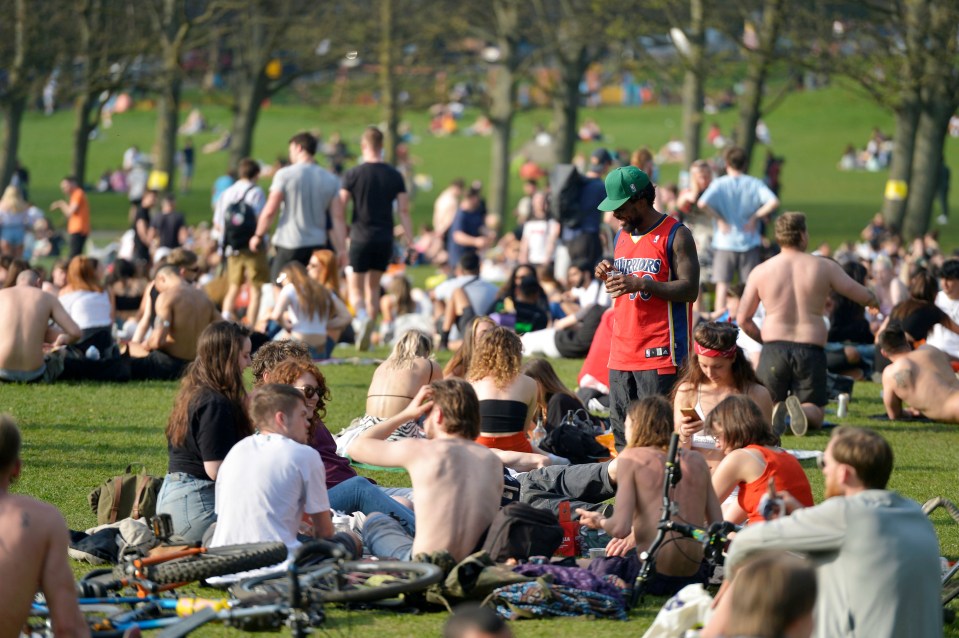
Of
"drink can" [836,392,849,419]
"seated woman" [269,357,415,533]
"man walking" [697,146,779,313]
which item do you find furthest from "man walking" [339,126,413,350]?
"seated woman" [269,357,415,533]

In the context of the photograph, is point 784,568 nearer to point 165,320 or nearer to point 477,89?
point 165,320

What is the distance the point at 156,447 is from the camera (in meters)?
10.0

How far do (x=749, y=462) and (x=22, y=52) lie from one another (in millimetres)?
23924

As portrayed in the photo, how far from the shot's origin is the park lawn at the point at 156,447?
20.5 ft

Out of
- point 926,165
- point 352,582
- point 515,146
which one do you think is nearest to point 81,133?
point 926,165

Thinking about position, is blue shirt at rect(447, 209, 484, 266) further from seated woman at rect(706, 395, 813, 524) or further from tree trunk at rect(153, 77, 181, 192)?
seated woman at rect(706, 395, 813, 524)

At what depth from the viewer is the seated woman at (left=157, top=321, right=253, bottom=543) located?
23.7 ft

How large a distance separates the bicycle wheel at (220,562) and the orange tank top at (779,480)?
8.31ft

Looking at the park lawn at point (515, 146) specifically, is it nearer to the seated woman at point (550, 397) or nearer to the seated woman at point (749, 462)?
the seated woman at point (550, 397)

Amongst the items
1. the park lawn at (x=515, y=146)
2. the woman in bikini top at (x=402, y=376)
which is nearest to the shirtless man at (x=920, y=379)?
the woman in bikini top at (x=402, y=376)

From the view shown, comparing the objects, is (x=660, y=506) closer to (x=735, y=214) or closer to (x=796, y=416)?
(x=796, y=416)

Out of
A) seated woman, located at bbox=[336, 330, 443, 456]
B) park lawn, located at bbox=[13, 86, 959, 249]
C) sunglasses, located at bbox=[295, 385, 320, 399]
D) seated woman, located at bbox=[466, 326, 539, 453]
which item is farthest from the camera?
park lawn, located at bbox=[13, 86, 959, 249]

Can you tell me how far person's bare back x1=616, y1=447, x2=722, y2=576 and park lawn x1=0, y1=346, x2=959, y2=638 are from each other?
229mm

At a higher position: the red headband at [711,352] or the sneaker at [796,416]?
the red headband at [711,352]
